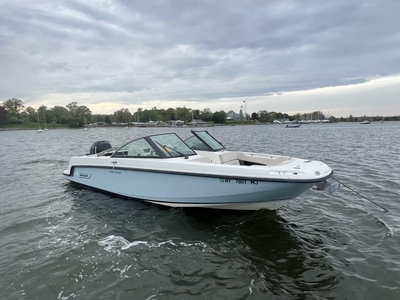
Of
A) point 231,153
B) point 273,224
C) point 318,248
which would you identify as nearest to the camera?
point 318,248

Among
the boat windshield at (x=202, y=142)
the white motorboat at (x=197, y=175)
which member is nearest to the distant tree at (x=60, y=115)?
the white motorboat at (x=197, y=175)

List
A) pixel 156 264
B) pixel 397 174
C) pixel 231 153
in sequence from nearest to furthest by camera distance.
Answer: pixel 156 264
pixel 231 153
pixel 397 174

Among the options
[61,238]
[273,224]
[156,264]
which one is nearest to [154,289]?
[156,264]

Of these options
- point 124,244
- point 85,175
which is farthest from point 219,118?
point 124,244

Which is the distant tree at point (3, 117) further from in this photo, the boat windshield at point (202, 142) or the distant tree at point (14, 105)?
the boat windshield at point (202, 142)

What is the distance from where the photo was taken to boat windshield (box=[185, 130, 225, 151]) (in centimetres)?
838

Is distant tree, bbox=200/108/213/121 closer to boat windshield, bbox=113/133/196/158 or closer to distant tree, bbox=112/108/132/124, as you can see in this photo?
distant tree, bbox=112/108/132/124

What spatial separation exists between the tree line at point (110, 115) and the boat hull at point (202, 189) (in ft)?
419

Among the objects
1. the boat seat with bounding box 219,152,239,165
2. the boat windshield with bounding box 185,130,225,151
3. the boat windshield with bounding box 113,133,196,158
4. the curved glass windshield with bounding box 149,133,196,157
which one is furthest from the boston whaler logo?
the boat seat with bounding box 219,152,239,165

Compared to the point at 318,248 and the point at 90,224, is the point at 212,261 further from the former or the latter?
the point at 90,224

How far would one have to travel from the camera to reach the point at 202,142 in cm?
849

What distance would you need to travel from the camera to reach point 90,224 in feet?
21.1

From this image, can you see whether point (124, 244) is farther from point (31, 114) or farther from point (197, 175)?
point (31, 114)

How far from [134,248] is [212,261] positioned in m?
1.62
